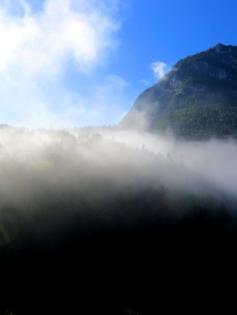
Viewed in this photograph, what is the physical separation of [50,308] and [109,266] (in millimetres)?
34997

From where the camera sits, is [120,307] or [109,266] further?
[109,266]

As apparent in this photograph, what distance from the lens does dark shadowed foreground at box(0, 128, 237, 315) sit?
112625 mm

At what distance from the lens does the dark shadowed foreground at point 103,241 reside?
113 m

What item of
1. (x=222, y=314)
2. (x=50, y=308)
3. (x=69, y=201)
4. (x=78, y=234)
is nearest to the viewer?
(x=50, y=308)

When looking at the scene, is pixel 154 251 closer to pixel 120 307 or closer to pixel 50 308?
pixel 120 307

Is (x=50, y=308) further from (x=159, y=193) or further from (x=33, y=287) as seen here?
(x=159, y=193)

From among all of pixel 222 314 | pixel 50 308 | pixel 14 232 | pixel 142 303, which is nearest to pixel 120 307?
pixel 142 303

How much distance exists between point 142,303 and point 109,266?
847 inches

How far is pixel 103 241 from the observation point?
143 metres

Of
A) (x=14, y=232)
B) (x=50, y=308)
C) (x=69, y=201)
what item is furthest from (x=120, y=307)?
(x=69, y=201)

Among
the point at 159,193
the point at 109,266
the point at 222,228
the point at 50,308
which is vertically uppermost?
the point at 159,193

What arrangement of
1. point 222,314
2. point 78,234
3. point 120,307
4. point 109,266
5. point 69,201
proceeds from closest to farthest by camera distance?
point 120,307 → point 222,314 → point 109,266 → point 78,234 → point 69,201

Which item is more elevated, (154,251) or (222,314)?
(154,251)

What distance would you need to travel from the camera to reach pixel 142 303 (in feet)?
374
